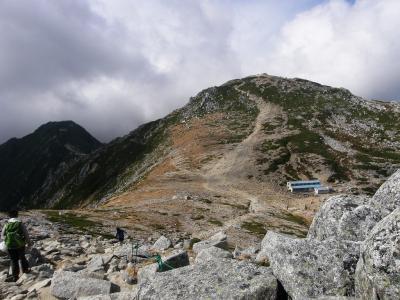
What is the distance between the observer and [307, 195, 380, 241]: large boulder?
16641 millimetres

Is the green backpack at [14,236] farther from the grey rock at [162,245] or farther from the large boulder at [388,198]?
the large boulder at [388,198]

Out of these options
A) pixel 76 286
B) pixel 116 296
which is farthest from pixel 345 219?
pixel 76 286

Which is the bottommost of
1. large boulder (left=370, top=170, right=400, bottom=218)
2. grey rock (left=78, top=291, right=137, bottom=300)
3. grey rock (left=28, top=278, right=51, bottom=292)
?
grey rock (left=78, top=291, right=137, bottom=300)

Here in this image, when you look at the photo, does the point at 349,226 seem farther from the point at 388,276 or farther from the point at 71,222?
the point at 71,222

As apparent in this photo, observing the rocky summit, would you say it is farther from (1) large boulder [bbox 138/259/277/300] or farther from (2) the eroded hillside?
(2) the eroded hillside

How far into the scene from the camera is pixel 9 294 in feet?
62.4

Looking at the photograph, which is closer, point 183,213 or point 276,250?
point 276,250

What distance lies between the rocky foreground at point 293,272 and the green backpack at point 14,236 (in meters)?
1.58

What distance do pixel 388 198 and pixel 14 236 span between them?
17.5 metres

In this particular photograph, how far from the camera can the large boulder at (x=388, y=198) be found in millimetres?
16719

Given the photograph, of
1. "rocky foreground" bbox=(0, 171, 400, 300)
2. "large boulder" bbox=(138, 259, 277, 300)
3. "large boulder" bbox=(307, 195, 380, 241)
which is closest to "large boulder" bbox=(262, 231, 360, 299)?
"rocky foreground" bbox=(0, 171, 400, 300)

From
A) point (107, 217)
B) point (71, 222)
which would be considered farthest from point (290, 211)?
point (71, 222)

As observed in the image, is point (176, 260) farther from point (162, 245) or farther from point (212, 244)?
point (162, 245)

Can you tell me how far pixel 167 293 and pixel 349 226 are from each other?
7.58m
